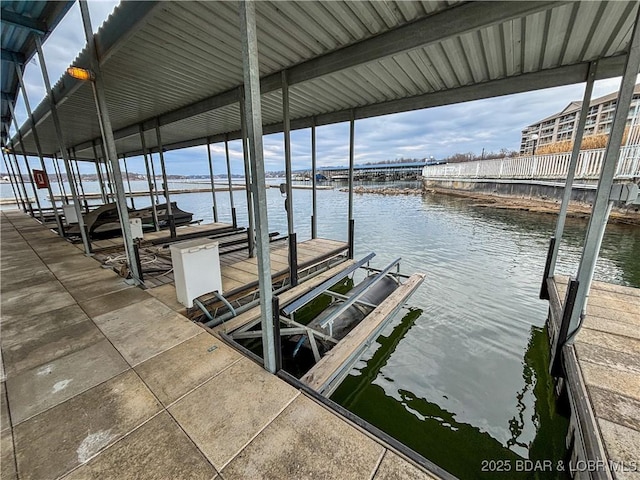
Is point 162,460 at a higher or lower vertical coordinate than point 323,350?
higher

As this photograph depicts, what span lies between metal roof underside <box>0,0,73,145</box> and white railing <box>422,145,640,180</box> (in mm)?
10896

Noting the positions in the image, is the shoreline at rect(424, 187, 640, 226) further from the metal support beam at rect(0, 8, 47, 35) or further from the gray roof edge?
the metal support beam at rect(0, 8, 47, 35)

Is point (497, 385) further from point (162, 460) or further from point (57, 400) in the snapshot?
point (57, 400)

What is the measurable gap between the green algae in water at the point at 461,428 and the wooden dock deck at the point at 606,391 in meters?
0.45

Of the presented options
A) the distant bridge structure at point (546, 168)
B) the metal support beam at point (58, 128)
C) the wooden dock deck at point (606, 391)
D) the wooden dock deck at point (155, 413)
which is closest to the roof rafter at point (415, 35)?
the metal support beam at point (58, 128)

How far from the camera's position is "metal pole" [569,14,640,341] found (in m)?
2.04

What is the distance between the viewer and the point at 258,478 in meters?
1.36

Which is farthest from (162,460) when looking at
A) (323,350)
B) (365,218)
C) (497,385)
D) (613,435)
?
(365,218)

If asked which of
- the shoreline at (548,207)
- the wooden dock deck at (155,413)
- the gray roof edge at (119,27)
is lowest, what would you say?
the shoreline at (548,207)

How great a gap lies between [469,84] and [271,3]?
3.55 m

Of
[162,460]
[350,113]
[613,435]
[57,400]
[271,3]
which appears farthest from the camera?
[350,113]

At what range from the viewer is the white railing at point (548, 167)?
10.4 m

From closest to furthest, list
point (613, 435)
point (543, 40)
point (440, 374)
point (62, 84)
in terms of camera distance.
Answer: point (613, 435) → point (543, 40) → point (440, 374) → point (62, 84)

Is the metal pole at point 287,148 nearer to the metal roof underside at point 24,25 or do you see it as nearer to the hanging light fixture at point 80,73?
the hanging light fixture at point 80,73
